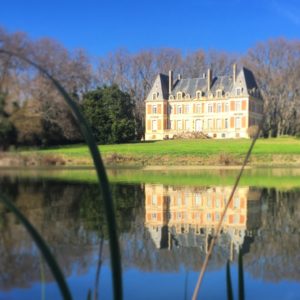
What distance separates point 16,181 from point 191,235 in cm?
1094

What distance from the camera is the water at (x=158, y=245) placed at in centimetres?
475

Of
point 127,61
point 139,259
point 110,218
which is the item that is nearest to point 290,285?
point 139,259

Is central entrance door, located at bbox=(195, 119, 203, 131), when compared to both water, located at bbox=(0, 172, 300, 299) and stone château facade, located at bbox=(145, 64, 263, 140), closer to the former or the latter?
stone château facade, located at bbox=(145, 64, 263, 140)

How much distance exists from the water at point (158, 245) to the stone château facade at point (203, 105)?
147 ft

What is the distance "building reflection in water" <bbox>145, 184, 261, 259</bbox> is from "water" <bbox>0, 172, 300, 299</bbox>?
2cm

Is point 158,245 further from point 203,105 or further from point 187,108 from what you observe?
point 187,108

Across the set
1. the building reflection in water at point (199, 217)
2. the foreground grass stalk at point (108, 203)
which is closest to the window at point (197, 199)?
the building reflection in water at point (199, 217)

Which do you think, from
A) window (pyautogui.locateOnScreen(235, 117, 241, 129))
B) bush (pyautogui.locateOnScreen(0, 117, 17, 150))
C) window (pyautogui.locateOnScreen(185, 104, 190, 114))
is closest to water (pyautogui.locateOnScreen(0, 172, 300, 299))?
bush (pyautogui.locateOnScreen(0, 117, 17, 150))

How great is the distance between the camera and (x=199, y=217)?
911cm

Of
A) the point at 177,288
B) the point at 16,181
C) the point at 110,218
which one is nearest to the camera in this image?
the point at 110,218

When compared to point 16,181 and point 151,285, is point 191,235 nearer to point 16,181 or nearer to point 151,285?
point 151,285

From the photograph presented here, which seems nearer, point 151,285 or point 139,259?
point 151,285

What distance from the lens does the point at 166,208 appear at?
407 inches

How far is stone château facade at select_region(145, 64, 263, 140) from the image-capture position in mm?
56062
